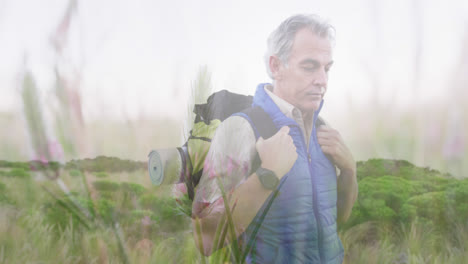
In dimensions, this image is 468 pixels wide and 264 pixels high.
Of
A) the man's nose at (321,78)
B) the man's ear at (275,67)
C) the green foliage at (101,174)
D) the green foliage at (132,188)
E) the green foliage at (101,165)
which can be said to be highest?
the man's ear at (275,67)

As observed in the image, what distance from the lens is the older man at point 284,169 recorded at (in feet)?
3.18

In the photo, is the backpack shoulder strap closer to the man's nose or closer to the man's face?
the man's face

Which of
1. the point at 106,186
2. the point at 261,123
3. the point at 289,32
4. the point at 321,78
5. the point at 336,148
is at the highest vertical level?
the point at 289,32

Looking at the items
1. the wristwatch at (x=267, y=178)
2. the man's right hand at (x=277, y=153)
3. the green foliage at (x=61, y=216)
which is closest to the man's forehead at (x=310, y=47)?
the man's right hand at (x=277, y=153)

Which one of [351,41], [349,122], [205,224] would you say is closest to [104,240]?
[205,224]

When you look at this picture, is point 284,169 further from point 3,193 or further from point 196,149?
point 3,193

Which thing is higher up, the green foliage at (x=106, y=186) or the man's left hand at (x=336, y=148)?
the man's left hand at (x=336, y=148)

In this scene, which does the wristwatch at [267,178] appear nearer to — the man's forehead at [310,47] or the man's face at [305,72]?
the man's face at [305,72]

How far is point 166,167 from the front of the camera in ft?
3.33

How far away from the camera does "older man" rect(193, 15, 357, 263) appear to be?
3.18 feet

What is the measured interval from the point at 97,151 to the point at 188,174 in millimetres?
350

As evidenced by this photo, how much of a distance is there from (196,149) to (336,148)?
1.55ft

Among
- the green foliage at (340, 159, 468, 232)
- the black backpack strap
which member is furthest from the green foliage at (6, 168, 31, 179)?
the green foliage at (340, 159, 468, 232)

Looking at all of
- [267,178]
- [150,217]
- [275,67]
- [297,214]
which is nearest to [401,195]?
[297,214]
